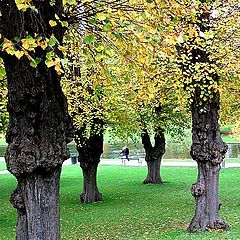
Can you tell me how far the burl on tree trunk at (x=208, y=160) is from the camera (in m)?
12.8

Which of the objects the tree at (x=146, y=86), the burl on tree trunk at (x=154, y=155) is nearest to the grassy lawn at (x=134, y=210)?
the burl on tree trunk at (x=154, y=155)

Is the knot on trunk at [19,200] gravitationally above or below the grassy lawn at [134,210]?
above

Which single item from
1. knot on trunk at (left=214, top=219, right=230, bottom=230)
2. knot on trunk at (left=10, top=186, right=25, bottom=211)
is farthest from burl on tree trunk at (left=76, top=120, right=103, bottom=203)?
knot on trunk at (left=10, top=186, right=25, bottom=211)

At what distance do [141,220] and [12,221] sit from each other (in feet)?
15.1

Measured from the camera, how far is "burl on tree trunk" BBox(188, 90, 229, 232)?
41.8 feet

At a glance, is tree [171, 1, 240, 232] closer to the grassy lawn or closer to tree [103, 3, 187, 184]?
the grassy lawn

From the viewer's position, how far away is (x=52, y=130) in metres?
6.70

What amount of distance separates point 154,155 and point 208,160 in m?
14.4

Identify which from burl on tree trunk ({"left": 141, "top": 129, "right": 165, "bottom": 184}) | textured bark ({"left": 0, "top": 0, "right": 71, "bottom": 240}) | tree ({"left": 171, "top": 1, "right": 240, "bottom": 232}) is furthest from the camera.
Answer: burl on tree trunk ({"left": 141, "top": 129, "right": 165, "bottom": 184})

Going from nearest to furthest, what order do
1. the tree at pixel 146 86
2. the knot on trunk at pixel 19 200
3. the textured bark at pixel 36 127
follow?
1. the tree at pixel 146 86
2. the textured bark at pixel 36 127
3. the knot on trunk at pixel 19 200

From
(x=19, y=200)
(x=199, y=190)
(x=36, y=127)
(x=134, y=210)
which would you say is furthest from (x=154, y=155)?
(x=36, y=127)

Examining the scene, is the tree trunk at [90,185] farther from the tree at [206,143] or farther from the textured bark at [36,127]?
the textured bark at [36,127]

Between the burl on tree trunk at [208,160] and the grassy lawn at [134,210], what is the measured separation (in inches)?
19.7

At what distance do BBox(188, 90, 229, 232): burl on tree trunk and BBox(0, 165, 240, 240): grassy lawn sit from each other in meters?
0.50
